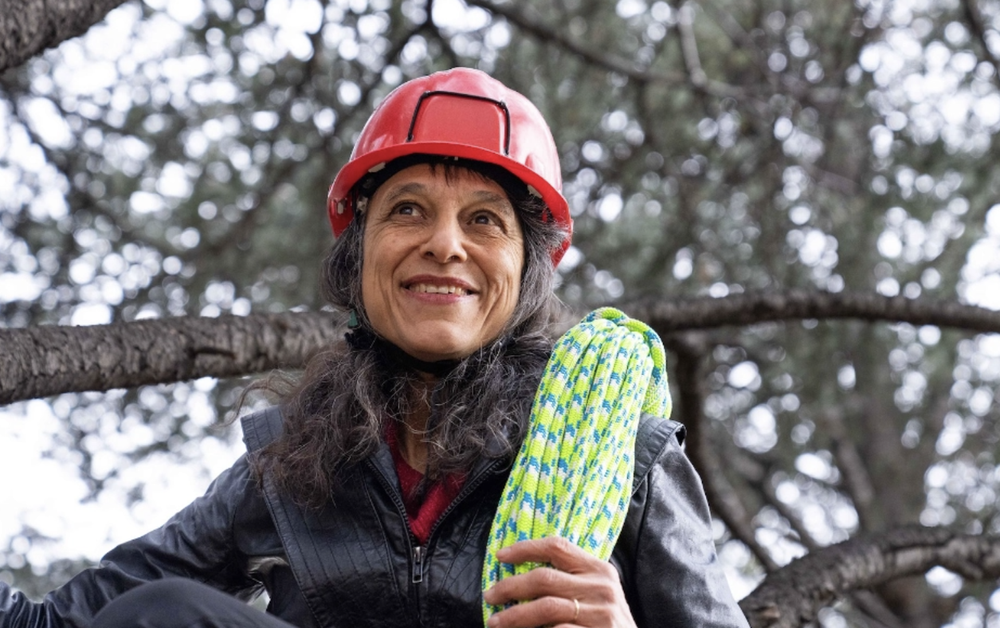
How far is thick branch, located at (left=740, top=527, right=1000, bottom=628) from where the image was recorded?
2.76 metres

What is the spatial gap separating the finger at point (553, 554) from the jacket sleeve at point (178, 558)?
66cm

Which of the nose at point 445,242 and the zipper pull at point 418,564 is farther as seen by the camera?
the nose at point 445,242

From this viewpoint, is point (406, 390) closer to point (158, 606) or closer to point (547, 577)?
point (547, 577)

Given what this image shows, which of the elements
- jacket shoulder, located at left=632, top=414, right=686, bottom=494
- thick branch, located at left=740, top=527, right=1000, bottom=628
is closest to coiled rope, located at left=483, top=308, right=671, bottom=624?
jacket shoulder, located at left=632, top=414, right=686, bottom=494

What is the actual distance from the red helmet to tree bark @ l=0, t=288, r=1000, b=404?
0.54 m

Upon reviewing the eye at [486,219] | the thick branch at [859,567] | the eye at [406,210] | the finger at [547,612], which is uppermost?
the eye at [406,210]

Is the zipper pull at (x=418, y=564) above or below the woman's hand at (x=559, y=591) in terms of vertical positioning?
below

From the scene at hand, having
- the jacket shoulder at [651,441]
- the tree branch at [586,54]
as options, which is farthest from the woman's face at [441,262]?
the tree branch at [586,54]

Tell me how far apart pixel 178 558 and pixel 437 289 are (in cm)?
71

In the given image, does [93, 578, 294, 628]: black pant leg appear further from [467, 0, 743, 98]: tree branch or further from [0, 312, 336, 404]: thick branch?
[467, 0, 743, 98]: tree branch

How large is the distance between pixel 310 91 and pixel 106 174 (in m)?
0.90

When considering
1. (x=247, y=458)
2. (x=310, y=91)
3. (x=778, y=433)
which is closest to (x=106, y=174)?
(x=310, y=91)

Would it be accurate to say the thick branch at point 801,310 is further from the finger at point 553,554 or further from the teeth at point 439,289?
the finger at point 553,554

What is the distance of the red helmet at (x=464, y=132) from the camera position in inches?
87.8
